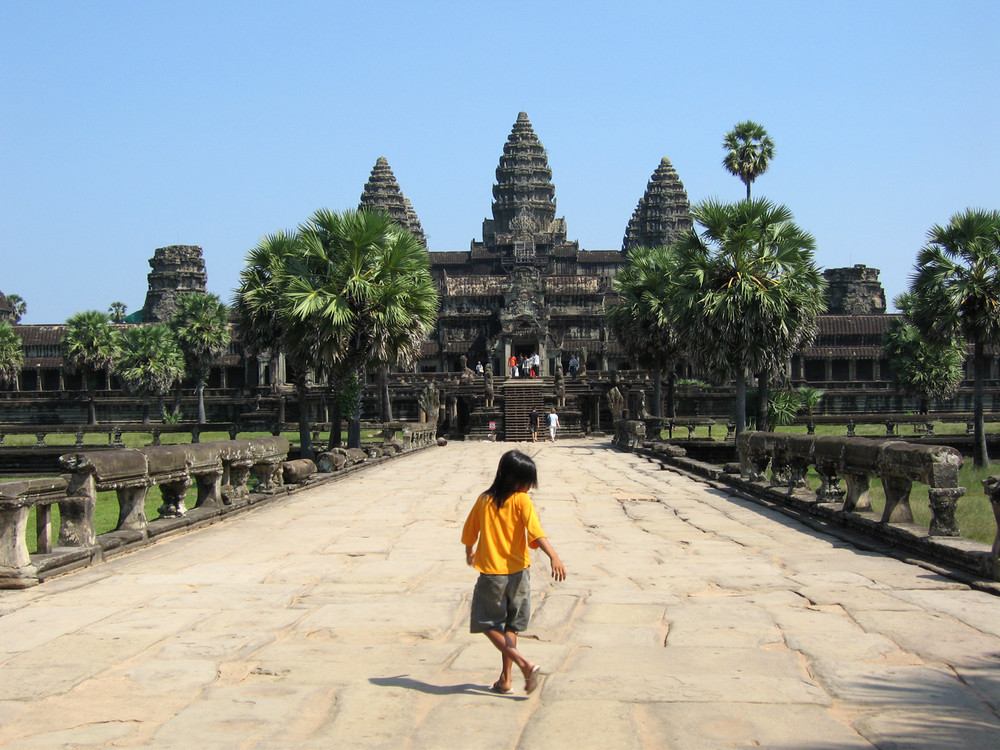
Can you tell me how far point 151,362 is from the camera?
53.3 m

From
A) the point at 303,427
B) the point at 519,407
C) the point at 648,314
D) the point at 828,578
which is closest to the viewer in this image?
the point at 828,578

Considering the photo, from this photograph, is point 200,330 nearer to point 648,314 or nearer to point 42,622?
point 648,314

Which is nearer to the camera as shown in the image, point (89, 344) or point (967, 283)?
point (967, 283)

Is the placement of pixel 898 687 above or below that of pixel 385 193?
below

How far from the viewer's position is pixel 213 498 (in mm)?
12938

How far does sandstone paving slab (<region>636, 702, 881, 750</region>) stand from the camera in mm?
4500

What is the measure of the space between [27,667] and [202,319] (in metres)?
50.3

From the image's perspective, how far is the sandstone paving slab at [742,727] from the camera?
4500mm

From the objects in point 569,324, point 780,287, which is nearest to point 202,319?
point 569,324

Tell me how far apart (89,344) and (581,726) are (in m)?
57.5

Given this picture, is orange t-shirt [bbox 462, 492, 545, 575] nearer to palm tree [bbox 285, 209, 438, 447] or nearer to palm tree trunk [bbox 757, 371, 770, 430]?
palm tree [bbox 285, 209, 438, 447]

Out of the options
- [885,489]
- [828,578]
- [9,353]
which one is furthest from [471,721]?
[9,353]

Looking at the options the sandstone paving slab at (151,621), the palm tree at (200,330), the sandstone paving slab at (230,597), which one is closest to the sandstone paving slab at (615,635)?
the sandstone paving slab at (230,597)

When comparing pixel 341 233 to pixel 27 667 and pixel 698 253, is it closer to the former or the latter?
pixel 698 253
